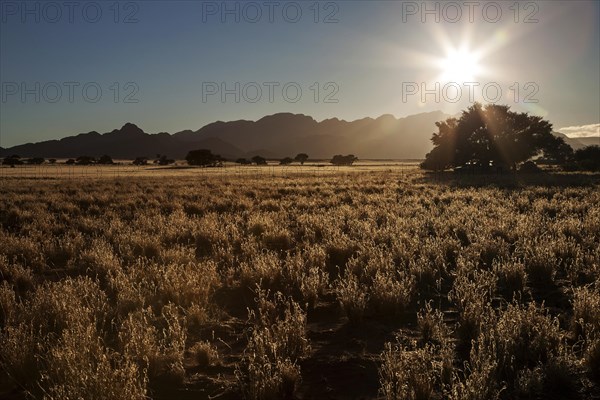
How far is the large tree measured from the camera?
197 ft

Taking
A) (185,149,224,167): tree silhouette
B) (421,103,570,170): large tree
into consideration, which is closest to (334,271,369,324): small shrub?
(421,103,570,170): large tree

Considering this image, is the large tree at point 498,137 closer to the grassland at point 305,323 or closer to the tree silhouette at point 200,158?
the grassland at point 305,323

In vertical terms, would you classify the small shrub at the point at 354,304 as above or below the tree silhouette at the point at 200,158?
below

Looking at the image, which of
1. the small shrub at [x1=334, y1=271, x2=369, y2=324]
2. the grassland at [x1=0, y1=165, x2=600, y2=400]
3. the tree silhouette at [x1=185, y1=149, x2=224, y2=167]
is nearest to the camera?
the grassland at [x1=0, y1=165, x2=600, y2=400]

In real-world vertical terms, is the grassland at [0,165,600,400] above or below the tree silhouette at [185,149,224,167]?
below

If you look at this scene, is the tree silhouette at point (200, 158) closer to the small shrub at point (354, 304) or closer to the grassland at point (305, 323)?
the grassland at point (305, 323)

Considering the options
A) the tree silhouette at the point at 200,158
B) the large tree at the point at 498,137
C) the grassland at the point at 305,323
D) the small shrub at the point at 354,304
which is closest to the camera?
the grassland at the point at 305,323

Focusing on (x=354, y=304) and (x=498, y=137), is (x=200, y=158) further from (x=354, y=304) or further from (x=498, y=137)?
(x=354, y=304)

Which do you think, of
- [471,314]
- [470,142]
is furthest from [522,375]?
[470,142]

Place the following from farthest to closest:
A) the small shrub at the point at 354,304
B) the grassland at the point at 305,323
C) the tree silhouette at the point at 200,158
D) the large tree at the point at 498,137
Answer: the tree silhouette at the point at 200,158 → the large tree at the point at 498,137 → the small shrub at the point at 354,304 → the grassland at the point at 305,323

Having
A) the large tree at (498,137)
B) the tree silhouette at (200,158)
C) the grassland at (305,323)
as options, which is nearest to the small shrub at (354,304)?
the grassland at (305,323)

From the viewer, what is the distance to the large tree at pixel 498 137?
197ft

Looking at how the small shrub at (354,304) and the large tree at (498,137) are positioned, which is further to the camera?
the large tree at (498,137)

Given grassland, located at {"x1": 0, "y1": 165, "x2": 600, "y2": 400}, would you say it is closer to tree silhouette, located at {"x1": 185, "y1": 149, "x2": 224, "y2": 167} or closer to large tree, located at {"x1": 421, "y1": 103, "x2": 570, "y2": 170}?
large tree, located at {"x1": 421, "y1": 103, "x2": 570, "y2": 170}
